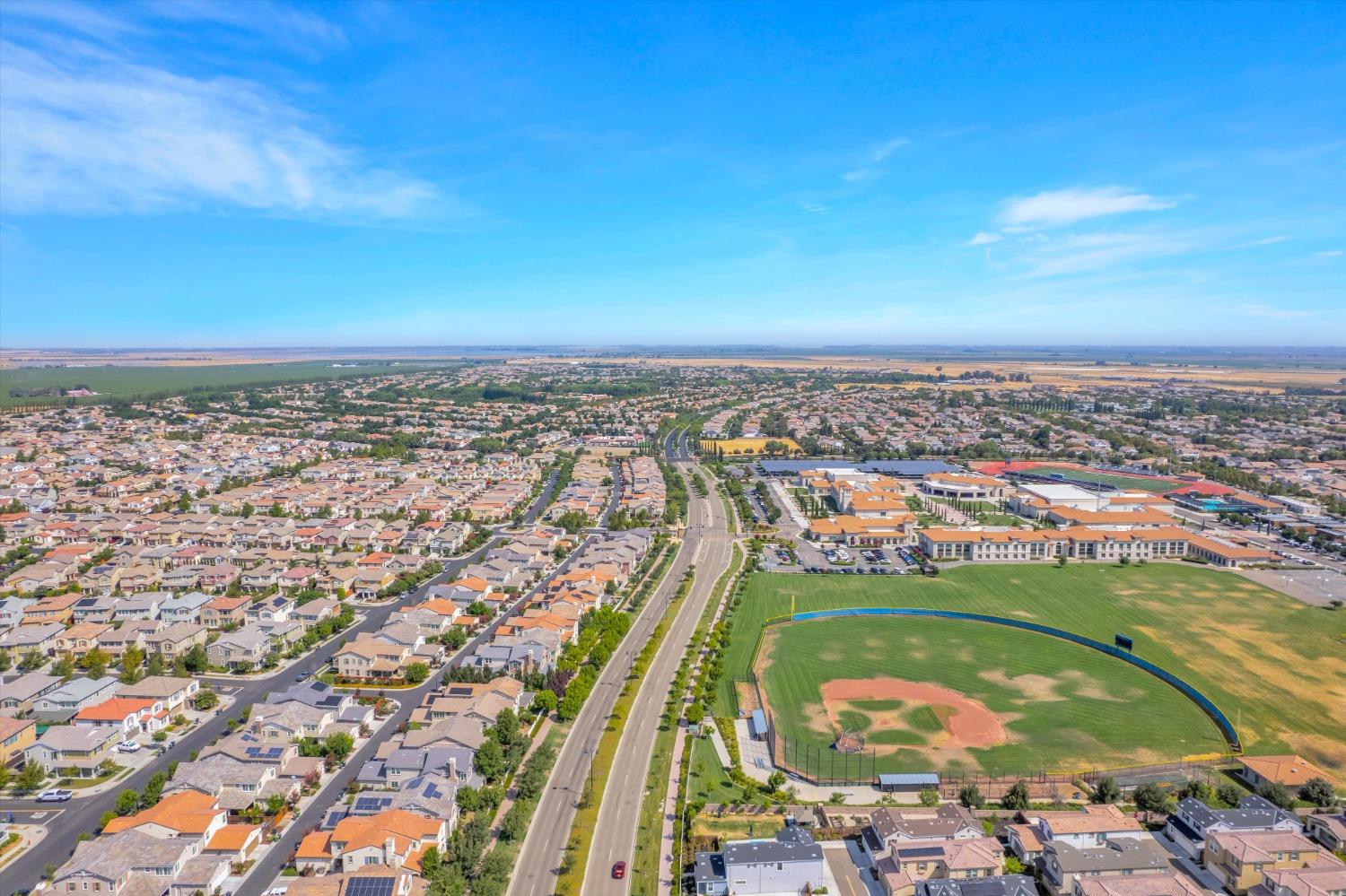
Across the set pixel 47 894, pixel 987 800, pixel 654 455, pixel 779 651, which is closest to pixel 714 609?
pixel 779 651

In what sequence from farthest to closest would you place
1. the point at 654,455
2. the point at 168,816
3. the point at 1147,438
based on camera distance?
the point at 1147,438
the point at 654,455
the point at 168,816

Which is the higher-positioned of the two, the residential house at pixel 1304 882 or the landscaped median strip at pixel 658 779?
the residential house at pixel 1304 882

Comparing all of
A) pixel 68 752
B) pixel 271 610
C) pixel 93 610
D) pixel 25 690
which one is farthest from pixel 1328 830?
pixel 93 610

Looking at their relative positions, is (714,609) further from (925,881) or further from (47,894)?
(47,894)

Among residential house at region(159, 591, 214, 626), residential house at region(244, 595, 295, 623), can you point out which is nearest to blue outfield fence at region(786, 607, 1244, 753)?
residential house at region(244, 595, 295, 623)

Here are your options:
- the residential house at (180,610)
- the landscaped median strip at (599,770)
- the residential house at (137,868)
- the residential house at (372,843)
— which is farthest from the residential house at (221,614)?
the landscaped median strip at (599,770)

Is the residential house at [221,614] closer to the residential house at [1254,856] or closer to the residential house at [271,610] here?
the residential house at [271,610]
